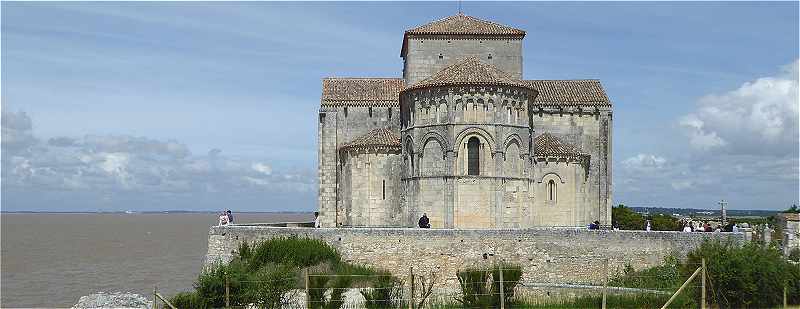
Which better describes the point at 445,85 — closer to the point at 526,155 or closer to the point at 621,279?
the point at 526,155

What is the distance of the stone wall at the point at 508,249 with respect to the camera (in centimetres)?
2694

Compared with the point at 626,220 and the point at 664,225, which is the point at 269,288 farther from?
the point at 626,220

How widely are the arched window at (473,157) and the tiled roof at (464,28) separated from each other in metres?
6.41

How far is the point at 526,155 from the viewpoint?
30.4 meters

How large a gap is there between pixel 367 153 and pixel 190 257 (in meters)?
29.3

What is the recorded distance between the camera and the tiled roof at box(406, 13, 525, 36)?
34219 mm

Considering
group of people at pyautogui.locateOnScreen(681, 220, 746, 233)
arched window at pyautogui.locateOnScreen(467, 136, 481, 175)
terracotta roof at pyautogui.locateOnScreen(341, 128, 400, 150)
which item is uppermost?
terracotta roof at pyautogui.locateOnScreen(341, 128, 400, 150)

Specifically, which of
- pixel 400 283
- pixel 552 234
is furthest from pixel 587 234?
pixel 400 283

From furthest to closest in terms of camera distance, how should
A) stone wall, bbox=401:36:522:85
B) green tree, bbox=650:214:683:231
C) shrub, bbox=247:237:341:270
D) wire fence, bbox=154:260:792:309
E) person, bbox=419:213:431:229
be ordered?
green tree, bbox=650:214:683:231
stone wall, bbox=401:36:522:85
person, bbox=419:213:431:229
shrub, bbox=247:237:341:270
wire fence, bbox=154:260:792:309

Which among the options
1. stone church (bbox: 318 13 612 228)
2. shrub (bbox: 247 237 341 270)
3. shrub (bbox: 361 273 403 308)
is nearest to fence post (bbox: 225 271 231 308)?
shrub (bbox: 361 273 403 308)

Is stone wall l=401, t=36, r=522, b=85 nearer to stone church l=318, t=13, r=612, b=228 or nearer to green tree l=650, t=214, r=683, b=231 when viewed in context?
stone church l=318, t=13, r=612, b=228

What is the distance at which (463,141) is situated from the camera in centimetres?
2970

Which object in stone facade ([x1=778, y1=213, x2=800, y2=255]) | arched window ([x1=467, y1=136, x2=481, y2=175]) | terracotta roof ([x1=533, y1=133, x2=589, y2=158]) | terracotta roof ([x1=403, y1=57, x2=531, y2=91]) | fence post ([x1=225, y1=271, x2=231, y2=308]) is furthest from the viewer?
terracotta roof ([x1=533, y1=133, x2=589, y2=158])

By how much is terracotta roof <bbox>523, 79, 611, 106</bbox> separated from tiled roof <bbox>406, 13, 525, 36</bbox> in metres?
2.73
